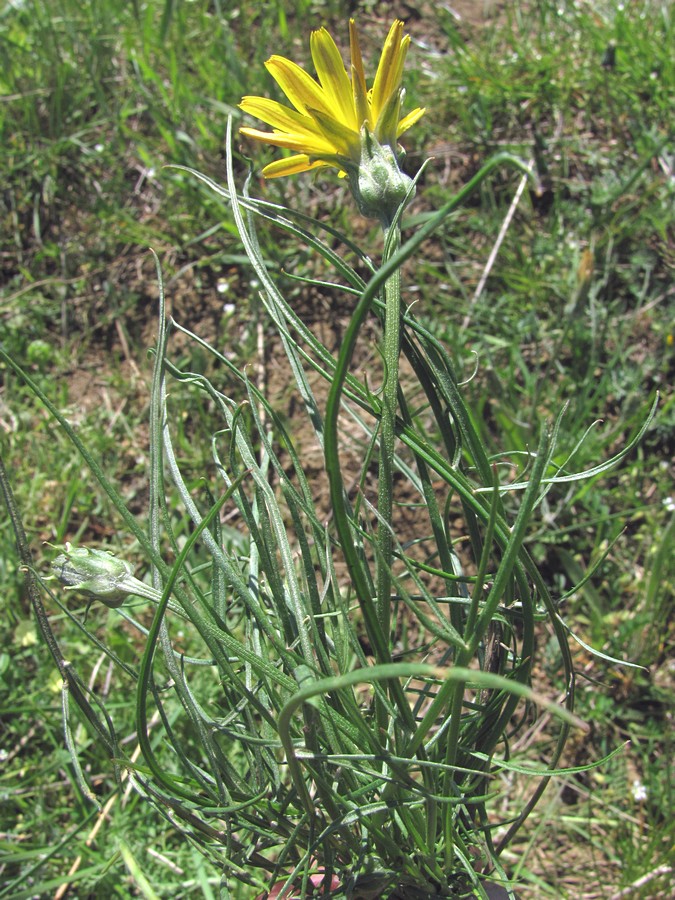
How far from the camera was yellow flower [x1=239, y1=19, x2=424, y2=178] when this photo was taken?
25.0 inches

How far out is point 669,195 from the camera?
1.75 m

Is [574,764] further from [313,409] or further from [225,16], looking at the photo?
[225,16]

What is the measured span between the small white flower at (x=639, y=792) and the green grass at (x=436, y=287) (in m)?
0.02

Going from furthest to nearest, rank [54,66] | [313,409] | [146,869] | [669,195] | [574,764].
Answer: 1. [54,66]
2. [669,195]
3. [574,764]
4. [146,869]
5. [313,409]

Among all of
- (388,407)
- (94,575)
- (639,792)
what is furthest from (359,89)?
(639,792)

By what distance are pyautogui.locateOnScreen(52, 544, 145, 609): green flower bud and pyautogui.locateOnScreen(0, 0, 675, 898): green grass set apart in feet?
2.33

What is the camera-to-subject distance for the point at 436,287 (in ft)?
5.86

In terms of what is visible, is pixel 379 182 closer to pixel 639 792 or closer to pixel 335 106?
pixel 335 106

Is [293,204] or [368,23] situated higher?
[368,23]

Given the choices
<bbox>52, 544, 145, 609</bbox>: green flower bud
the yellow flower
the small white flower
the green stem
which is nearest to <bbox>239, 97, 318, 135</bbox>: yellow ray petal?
the yellow flower

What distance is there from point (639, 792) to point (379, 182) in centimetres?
109

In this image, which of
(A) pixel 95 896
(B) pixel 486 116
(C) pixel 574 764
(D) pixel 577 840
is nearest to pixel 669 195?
(B) pixel 486 116

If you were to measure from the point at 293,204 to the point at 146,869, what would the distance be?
1434mm

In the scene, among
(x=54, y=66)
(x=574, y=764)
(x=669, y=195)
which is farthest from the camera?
(x=54, y=66)
